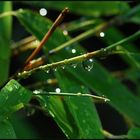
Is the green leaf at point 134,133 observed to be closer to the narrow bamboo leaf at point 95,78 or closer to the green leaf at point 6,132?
the narrow bamboo leaf at point 95,78

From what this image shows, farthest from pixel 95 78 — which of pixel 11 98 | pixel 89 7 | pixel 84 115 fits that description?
pixel 11 98

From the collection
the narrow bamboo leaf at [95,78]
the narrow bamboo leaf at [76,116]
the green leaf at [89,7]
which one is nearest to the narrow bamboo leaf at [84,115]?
the narrow bamboo leaf at [76,116]

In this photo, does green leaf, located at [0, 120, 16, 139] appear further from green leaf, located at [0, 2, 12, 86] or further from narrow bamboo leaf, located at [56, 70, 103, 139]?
green leaf, located at [0, 2, 12, 86]

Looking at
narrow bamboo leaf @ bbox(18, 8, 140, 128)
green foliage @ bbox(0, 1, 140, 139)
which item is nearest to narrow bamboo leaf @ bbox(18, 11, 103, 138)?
green foliage @ bbox(0, 1, 140, 139)

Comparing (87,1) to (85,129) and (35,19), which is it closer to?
(35,19)

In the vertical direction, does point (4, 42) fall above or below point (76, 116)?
above

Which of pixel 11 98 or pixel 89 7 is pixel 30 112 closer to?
pixel 11 98

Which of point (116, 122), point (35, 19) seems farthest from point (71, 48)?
point (116, 122)
